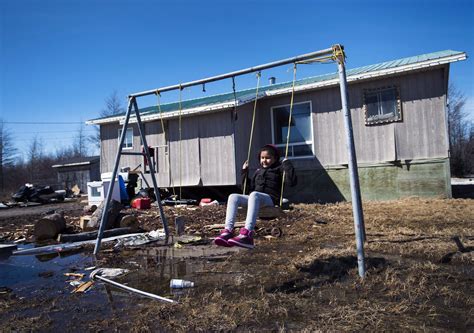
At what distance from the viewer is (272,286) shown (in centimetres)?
373

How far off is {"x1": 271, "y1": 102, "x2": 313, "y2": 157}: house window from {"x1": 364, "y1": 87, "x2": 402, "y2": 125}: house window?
6.54ft

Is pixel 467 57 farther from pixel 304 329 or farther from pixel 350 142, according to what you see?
pixel 304 329

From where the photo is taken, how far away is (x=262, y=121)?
13.6 meters


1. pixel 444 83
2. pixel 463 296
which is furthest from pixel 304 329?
pixel 444 83

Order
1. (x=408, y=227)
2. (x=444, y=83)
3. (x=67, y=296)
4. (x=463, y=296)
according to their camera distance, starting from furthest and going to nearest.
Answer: (x=444, y=83) → (x=408, y=227) → (x=67, y=296) → (x=463, y=296)

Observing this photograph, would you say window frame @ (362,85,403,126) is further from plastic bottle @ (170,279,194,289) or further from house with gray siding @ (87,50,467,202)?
plastic bottle @ (170,279,194,289)

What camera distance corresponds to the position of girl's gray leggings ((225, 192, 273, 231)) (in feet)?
14.4

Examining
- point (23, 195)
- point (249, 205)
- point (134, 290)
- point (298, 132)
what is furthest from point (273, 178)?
point (23, 195)

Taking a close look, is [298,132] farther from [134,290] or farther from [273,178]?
[134,290]

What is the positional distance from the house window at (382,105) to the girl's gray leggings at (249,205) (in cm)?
802

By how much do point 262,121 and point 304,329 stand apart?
37.2 feet

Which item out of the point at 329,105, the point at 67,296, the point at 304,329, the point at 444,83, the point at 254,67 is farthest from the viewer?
the point at 329,105

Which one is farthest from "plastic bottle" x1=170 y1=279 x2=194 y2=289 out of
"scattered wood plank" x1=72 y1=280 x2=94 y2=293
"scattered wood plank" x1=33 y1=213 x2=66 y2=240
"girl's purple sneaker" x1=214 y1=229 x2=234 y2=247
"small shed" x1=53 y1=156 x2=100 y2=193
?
"small shed" x1=53 y1=156 x2=100 y2=193

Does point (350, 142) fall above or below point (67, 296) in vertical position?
above
